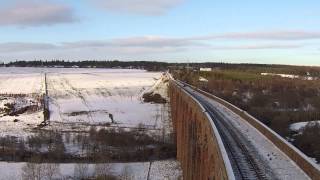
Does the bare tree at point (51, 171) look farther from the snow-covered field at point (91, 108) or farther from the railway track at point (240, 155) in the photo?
the railway track at point (240, 155)

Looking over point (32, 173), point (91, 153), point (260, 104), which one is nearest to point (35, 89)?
A: point (260, 104)

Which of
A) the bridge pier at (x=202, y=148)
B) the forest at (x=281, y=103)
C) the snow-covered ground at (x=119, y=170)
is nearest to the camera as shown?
the bridge pier at (x=202, y=148)

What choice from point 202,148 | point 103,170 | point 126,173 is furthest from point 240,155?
point 103,170

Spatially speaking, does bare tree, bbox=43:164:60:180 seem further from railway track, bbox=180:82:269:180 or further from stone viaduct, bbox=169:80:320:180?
railway track, bbox=180:82:269:180

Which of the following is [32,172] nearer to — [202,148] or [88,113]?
[202,148]

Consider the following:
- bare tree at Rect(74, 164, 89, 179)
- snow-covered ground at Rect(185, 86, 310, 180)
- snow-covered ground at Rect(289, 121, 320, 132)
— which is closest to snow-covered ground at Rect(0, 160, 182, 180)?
bare tree at Rect(74, 164, 89, 179)

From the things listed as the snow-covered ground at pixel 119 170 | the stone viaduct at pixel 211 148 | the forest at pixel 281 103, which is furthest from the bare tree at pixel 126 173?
the forest at pixel 281 103

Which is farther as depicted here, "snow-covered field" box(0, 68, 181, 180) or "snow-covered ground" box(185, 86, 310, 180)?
"snow-covered field" box(0, 68, 181, 180)

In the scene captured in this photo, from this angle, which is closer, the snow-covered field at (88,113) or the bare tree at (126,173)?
the bare tree at (126,173)
